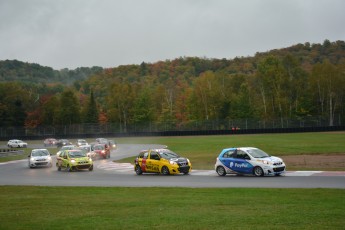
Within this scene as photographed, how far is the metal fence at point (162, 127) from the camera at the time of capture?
84.2 meters

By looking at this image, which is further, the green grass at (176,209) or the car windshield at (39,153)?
the car windshield at (39,153)

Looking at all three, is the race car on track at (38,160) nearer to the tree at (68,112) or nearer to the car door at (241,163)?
the car door at (241,163)

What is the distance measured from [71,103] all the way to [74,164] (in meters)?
98.2

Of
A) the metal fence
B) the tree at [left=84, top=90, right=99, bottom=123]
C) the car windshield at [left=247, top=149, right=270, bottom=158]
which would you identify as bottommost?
the car windshield at [left=247, top=149, right=270, bottom=158]

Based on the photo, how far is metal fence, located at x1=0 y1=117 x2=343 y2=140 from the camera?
8419cm

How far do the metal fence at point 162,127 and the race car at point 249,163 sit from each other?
57.3m

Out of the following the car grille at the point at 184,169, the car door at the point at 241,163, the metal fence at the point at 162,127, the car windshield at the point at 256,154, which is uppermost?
the metal fence at the point at 162,127

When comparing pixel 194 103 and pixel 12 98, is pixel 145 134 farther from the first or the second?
pixel 12 98

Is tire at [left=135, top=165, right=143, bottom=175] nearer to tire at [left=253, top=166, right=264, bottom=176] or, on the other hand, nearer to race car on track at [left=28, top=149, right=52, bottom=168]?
tire at [left=253, top=166, right=264, bottom=176]

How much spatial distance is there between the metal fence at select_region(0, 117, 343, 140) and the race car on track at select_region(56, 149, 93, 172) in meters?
53.5

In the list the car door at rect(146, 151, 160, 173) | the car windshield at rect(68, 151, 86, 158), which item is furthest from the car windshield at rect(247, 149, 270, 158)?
the car windshield at rect(68, 151, 86, 158)

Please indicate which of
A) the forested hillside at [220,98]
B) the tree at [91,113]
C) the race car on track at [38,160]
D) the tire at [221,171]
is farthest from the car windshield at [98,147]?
the tree at [91,113]

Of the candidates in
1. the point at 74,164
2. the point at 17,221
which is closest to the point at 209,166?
the point at 74,164

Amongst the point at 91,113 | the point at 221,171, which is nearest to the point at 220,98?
the point at 91,113
